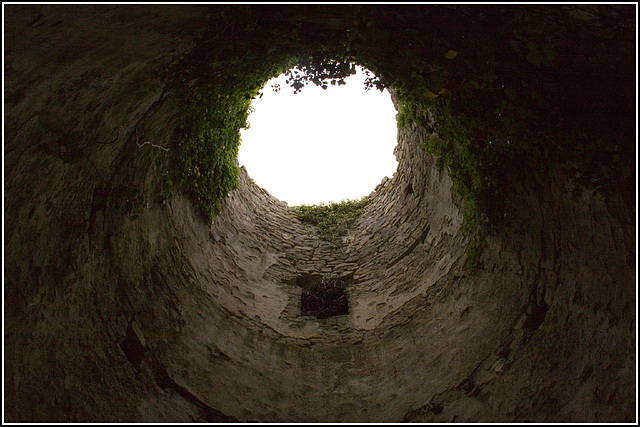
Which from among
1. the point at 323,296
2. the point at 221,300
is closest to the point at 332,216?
the point at 323,296

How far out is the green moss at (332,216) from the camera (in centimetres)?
817

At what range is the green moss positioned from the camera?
8.17 metres

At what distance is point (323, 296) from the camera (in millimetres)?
6703

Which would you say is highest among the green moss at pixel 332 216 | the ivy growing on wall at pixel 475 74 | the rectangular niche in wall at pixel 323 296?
the ivy growing on wall at pixel 475 74

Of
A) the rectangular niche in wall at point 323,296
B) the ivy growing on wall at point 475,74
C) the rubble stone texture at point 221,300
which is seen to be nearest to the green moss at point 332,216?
the rectangular niche in wall at point 323,296

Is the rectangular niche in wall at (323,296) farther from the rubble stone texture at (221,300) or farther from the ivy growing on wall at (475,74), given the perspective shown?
the ivy growing on wall at (475,74)

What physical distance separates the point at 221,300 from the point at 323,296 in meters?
1.74

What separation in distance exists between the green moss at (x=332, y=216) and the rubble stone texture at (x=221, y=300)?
174cm

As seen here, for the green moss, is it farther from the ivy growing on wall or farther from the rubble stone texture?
the ivy growing on wall

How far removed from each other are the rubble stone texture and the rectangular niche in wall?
0.88ft

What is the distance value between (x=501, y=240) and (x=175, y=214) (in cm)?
393

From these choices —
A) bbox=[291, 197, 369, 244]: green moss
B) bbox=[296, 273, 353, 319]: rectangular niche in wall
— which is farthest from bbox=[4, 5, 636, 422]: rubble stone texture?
bbox=[291, 197, 369, 244]: green moss


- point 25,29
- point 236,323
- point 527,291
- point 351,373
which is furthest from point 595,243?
point 25,29

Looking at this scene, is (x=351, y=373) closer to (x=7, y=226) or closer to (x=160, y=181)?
(x=160, y=181)
